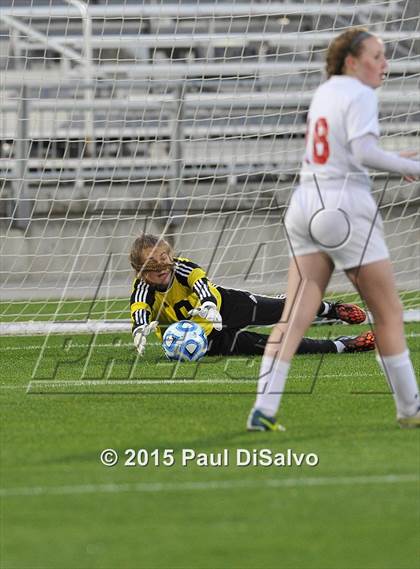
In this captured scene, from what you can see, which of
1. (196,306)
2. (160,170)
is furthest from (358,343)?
(160,170)

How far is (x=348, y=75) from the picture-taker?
6430 millimetres

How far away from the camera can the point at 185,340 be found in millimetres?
9500

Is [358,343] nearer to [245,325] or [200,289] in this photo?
[245,325]

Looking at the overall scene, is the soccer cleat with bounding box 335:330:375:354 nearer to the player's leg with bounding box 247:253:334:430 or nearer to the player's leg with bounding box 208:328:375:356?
the player's leg with bounding box 208:328:375:356

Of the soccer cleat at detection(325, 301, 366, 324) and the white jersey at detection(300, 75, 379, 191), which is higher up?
the soccer cleat at detection(325, 301, 366, 324)

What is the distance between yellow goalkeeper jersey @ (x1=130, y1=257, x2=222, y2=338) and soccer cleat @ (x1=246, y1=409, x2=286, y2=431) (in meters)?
3.09

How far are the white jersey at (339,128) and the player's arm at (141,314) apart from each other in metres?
3.24

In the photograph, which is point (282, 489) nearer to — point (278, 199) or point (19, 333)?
point (19, 333)

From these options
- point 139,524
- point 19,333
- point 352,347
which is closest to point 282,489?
point 139,524

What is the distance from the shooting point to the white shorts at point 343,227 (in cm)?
628

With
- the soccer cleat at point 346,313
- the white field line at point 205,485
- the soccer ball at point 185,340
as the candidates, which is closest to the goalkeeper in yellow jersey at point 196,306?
the soccer ball at point 185,340

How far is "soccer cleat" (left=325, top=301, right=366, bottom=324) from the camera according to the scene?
35.4 ft

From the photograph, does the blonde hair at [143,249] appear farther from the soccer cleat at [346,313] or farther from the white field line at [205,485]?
the white field line at [205,485]

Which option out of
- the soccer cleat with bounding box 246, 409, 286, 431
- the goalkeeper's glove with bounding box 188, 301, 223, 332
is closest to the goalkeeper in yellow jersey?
the goalkeeper's glove with bounding box 188, 301, 223, 332
